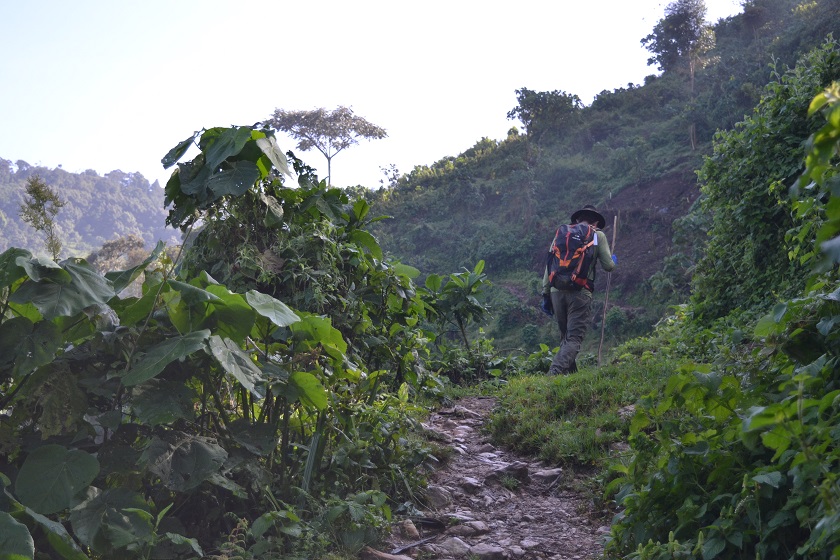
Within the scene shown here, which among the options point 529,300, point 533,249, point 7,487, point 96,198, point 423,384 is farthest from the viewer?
point 96,198

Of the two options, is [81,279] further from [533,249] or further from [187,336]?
[533,249]

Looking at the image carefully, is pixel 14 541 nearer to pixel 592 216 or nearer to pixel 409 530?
pixel 409 530

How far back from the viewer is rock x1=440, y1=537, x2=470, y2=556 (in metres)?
3.30

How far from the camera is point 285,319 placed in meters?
2.69

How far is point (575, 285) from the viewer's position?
7.44 meters

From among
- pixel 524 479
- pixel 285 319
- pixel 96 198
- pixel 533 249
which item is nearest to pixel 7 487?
pixel 285 319

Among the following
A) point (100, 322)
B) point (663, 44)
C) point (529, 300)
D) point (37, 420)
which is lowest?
point (529, 300)

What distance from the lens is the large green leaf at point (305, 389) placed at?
2908 millimetres

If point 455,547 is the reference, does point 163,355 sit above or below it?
above

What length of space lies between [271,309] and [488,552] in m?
1.48

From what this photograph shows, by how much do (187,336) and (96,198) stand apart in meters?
95.2

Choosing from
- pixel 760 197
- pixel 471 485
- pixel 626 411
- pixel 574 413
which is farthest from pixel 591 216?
pixel 471 485

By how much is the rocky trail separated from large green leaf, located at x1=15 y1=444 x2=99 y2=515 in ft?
3.78

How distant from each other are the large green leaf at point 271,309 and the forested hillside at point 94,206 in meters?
71.7
